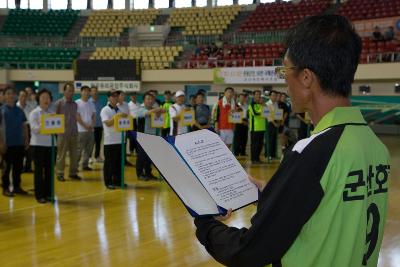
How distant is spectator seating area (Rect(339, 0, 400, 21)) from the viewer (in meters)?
18.4

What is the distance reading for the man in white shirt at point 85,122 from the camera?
857cm

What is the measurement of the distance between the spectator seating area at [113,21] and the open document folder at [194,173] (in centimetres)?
2351

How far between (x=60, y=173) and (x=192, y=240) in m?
4.05

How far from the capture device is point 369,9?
19500 millimetres

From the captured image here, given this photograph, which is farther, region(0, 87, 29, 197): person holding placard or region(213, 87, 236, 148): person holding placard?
region(213, 87, 236, 148): person holding placard

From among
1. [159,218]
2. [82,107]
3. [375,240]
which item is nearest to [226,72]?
[82,107]

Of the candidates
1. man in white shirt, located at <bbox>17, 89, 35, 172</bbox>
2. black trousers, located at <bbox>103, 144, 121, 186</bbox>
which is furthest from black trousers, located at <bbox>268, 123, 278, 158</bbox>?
man in white shirt, located at <bbox>17, 89, 35, 172</bbox>

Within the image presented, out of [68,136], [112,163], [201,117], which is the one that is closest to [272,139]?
[201,117]

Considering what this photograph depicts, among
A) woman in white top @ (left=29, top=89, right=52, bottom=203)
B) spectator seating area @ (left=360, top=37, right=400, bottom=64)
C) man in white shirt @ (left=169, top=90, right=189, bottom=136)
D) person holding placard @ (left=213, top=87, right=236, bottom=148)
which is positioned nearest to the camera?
A: woman in white top @ (left=29, top=89, right=52, bottom=203)

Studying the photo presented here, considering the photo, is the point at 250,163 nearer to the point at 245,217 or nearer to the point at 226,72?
the point at 245,217

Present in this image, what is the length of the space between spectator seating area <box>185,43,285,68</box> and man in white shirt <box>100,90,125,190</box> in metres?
10.4

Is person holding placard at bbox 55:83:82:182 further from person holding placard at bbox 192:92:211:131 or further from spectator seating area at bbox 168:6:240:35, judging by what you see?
spectator seating area at bbox 168:6:240:35

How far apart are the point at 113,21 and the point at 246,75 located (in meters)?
10.5

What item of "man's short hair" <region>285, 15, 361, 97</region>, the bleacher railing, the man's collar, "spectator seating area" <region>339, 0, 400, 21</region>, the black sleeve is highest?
"spectator seating area" <region>339, 0, 400, 21</region>
